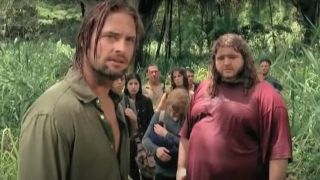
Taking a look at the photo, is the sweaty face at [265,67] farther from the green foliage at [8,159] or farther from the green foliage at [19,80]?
the green foliage at [8,159]

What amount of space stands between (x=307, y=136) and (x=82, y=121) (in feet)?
14.2

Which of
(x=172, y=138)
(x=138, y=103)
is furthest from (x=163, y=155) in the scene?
(x=138, y=103)

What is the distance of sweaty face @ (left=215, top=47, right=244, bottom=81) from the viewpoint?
14.1 feet

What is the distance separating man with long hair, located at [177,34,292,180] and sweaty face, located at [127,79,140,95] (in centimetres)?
317

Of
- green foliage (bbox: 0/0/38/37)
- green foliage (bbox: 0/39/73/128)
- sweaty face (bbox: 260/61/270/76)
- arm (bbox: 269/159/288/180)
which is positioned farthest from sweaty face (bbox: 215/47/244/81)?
green foliage (bbox: 0/0/38/37)

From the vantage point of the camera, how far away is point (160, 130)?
6.10 meters

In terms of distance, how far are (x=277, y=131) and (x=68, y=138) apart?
2137 mm

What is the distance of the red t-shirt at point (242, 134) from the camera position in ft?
13.7

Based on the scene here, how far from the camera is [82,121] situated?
234cm

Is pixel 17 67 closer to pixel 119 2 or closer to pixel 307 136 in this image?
pixel 307 136

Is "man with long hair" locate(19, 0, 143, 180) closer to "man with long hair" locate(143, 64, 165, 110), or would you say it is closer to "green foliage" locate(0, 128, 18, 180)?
"green foliage" locate(0, 128, 18, 180)

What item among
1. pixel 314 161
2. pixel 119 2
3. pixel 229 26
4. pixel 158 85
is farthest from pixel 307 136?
pixel 229 26

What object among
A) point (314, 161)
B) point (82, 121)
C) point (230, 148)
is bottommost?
point (314, 161)

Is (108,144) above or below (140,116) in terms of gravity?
above
